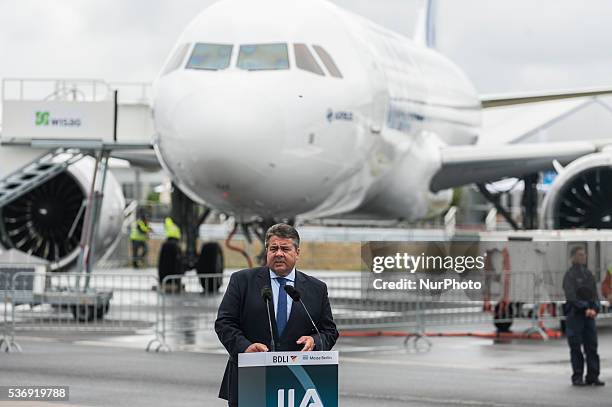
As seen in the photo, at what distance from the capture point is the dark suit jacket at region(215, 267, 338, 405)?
6.80 metres

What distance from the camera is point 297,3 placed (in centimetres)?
1670

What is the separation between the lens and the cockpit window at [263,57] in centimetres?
1539

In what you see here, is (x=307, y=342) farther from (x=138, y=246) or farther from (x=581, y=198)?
(x=138, y=246)

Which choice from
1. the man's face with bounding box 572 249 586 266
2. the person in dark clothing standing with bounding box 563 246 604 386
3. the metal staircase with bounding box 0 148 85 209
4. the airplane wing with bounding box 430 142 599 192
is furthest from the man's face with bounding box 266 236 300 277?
the airplane wing with bounding box 430 142 599 192

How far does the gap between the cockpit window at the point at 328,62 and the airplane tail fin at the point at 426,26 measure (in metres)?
12.2

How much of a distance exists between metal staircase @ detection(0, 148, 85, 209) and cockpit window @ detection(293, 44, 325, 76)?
186 inches

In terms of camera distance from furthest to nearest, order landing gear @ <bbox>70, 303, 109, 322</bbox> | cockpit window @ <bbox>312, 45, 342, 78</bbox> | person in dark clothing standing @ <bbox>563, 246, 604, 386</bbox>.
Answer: landing gear @ <bbox>70, 303, 109, 322</bbox>
cockpit window @ <bbox>312, 45, 342, 78</bbox>
person in dark clothing standing @ <bbox>563, 246, 604, 386</bbox>

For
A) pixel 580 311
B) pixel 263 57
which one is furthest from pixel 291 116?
pixel 580 311

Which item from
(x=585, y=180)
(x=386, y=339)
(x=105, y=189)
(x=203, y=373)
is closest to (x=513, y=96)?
(x=585, y=180)

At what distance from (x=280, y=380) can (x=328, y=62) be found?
1000 cm

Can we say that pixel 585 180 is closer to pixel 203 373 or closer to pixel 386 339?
pixel 386 339

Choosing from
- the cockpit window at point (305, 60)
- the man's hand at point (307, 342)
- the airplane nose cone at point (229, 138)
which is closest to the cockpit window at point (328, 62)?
the cockpit window at point (305, 60)

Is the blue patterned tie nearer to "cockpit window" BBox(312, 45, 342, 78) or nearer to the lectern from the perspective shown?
the lectern

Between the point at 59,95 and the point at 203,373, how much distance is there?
31.0ft
